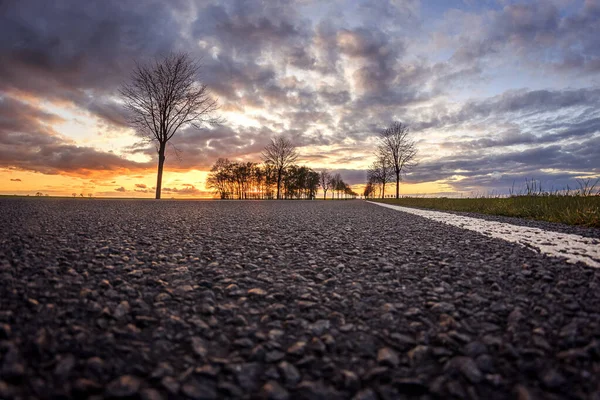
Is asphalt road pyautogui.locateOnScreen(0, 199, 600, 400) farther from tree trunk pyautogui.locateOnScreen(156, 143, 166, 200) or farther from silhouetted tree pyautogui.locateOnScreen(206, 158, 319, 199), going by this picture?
silhouetted tree pyautogui.locateOnScreen(206, 158, 319, 199)

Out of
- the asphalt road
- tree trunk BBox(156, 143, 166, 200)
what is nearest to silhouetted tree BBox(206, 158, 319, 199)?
tree trunk BBox(156, 143, 166, 200)

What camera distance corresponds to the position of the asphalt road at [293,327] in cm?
113

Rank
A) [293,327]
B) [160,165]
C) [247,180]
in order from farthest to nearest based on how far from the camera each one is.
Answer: [247,180] → [160,165] → [293,327]

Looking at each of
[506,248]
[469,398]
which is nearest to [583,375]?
[469,398]

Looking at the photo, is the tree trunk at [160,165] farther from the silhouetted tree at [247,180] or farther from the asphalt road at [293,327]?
the silhouetted tree at [247,180]

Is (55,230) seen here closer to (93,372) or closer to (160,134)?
(93,372)

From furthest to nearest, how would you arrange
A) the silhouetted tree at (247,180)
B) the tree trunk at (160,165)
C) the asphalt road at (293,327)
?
the silhouetted tree at (247,180) < the tree trunk at (160,165) < the asphalt road at (293,327)

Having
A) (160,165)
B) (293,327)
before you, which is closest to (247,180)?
(160,165)

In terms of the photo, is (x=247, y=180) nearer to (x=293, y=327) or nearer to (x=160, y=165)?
(x=160, y=165)

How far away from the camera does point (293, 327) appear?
160 centimetres

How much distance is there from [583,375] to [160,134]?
2363 cm

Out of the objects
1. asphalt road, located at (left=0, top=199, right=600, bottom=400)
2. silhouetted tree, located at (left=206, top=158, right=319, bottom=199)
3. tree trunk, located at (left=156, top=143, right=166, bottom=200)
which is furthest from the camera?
silhouetted tree, located at (left=206, top=158, right=319, bottom=199)

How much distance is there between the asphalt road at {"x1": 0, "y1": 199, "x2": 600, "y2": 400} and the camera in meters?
1.13

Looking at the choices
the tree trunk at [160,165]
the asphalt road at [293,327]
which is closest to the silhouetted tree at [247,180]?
the tree trunk at [160,165]
